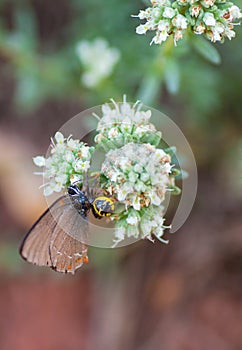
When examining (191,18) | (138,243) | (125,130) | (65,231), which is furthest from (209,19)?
(138,243)

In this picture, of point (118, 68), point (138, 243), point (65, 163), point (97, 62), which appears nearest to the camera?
point (65, 163)

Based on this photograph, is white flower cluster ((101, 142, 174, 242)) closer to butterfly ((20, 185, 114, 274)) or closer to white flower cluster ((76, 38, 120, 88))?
butterfly ((20, 185, 114, 274))

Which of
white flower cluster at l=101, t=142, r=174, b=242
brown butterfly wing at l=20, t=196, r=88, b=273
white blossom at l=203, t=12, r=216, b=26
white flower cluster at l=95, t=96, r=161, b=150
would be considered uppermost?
white blossom at l=203, t=12, r=216, b=26

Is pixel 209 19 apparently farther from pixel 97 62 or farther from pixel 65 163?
pixel 97 62

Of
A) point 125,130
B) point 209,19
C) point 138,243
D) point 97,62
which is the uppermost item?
point 97,62

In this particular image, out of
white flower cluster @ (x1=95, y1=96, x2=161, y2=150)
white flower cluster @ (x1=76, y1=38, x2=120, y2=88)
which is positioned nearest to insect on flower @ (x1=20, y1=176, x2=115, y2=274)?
white flower cluster @ (x1=95, y1=96, x2=161, y2=150)

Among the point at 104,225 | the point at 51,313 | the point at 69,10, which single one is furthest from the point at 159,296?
the point at 69,10

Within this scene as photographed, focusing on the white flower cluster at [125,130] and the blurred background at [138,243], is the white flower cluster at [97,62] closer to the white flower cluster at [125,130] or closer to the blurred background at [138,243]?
the blurred background at [138,243]
